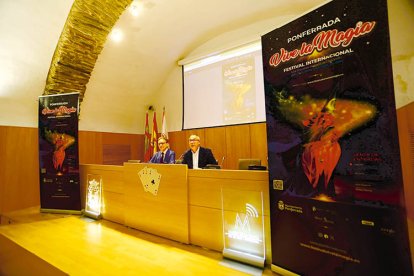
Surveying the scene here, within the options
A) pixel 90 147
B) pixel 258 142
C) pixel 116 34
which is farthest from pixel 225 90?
pixel 90 147

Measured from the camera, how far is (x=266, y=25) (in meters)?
4.54

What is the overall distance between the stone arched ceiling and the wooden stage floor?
8.92 feet

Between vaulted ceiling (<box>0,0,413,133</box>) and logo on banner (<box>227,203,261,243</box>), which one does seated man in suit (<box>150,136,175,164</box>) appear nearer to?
logo on banner (<box>227,203,261,243</box>)

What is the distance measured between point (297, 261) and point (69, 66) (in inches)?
189

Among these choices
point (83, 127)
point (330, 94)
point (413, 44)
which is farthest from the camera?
point (83, 127)

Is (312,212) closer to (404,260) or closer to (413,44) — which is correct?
(404,260)

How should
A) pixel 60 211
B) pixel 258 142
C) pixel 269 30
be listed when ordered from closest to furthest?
pixel 269 30 < pixel 60 211 < pixel 258 142

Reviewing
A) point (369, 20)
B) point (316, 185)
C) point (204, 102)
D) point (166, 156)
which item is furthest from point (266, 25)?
point (316, 185)

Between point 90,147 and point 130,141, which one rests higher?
point 130,141

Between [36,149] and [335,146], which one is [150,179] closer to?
[335,146]

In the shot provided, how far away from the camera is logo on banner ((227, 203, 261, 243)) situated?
174cm

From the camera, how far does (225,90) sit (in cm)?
495

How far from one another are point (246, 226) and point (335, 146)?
3.12 ft

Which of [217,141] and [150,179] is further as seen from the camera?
[217,141]
